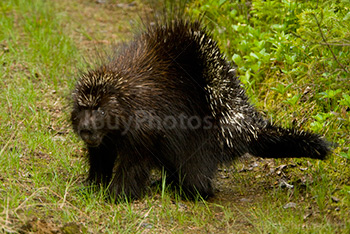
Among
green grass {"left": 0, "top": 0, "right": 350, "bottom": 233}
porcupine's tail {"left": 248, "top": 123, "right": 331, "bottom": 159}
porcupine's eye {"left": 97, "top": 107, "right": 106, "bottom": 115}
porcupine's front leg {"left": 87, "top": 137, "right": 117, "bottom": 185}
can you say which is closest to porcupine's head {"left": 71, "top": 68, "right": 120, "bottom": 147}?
porcupine's eye {"left": 97, "top": 107, "right": 106, "bottom": 115}

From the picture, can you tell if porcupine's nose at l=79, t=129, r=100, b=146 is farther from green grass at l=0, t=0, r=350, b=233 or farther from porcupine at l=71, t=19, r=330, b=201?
green grass at l=0, t=0, r=350, b=233

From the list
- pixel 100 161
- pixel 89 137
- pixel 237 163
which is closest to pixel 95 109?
pixel 89 137

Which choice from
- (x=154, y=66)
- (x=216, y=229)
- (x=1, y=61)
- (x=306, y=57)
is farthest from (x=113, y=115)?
(x=1, y=61)

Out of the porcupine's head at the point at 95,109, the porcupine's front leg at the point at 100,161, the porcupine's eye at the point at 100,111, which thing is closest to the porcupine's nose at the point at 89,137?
the porcupine's head at the point at 95,109

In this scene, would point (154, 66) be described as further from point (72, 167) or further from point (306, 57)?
point (306, 57)

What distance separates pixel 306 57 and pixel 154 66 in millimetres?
1823

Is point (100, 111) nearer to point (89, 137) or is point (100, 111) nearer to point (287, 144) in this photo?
point (89, 137)

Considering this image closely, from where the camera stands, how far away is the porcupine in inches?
176

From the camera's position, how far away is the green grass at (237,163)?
4.12 metres

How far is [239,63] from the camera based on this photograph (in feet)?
20.7

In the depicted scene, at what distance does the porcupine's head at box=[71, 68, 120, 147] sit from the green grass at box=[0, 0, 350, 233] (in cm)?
55

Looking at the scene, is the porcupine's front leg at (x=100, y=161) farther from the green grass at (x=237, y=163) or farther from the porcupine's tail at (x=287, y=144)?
the porcupine's tail at (x=287, y=144)

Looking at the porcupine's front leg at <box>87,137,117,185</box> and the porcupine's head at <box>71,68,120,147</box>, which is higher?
the porcupine's head at <box>71,68,120,147</box>

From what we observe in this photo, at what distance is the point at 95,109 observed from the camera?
438cm
